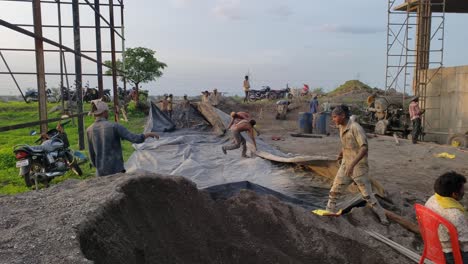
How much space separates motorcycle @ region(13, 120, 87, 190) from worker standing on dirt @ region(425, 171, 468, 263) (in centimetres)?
582

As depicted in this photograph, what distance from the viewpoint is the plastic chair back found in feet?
9.76

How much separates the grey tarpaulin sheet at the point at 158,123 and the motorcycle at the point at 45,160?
24.6ft

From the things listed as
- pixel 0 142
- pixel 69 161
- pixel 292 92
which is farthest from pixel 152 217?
pixel 292 92

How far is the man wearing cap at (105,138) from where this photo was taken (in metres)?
4.93

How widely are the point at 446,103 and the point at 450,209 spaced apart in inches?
525

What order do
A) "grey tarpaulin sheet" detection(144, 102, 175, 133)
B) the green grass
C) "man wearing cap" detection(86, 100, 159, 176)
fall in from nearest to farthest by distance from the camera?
"man wearing cap" detection(86, 100, 159, 176), the green grass, "grey tarpaulin sheet" detection(144, 102, 175, 133)

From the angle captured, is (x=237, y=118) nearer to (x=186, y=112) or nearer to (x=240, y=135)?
(x=240, y=135)

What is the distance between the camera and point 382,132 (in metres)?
15.7

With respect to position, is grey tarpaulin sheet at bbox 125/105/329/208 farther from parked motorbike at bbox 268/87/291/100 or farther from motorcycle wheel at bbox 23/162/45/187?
parked motorbike at bbox 268/87/291/100

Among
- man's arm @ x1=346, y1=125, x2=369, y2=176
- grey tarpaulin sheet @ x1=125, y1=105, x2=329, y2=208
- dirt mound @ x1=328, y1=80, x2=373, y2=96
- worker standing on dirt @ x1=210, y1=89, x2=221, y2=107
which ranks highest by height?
dirt mound @ x1=328, y1=80, x2=373, y2=96

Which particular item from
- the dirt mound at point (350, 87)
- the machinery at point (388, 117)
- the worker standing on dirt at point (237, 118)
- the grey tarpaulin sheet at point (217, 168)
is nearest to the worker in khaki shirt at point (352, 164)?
the grey tarpaulin sheet at point (217, 168)

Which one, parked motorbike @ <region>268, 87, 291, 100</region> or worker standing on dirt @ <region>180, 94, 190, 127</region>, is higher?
parked motorbike @ <region>268, 87, 291, 100</region>

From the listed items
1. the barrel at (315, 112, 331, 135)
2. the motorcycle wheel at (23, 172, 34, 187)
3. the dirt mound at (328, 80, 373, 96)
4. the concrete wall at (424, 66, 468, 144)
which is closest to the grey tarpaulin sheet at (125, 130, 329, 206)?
the motorcycle wheel at (23, 172, 34, 187)

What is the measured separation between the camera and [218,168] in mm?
8484
